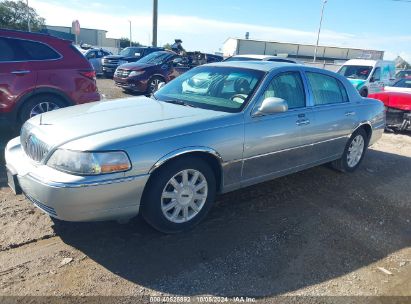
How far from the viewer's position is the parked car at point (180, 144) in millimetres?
2975

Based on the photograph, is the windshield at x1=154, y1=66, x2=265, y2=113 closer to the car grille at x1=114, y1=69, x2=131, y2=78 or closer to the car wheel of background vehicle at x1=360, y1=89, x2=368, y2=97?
the car grille at x1=114, y1=69, x2=131, y2=78

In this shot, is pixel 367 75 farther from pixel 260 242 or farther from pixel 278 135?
pixel 260 242

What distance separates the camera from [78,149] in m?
2.96

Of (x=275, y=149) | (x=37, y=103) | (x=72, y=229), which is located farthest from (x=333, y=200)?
(x=37, y=103)

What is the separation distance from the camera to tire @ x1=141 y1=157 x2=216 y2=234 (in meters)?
3.26

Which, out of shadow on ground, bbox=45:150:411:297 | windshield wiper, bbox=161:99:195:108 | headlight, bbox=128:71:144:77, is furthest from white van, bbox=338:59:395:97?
windshield wiper, bbox=161:99:195:108

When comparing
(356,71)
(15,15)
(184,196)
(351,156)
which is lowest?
(351,156)

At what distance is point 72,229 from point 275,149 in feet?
7.49

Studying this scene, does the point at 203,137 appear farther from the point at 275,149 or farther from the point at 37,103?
the point at 37,103

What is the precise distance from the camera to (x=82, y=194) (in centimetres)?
289

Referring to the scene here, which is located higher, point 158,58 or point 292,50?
point 292,50

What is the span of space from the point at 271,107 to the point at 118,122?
1.56 m

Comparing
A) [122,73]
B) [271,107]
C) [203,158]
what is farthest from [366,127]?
[122,73]

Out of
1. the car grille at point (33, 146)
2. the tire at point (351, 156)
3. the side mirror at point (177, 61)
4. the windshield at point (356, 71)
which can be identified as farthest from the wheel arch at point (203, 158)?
the windshield at point (356, 71)
